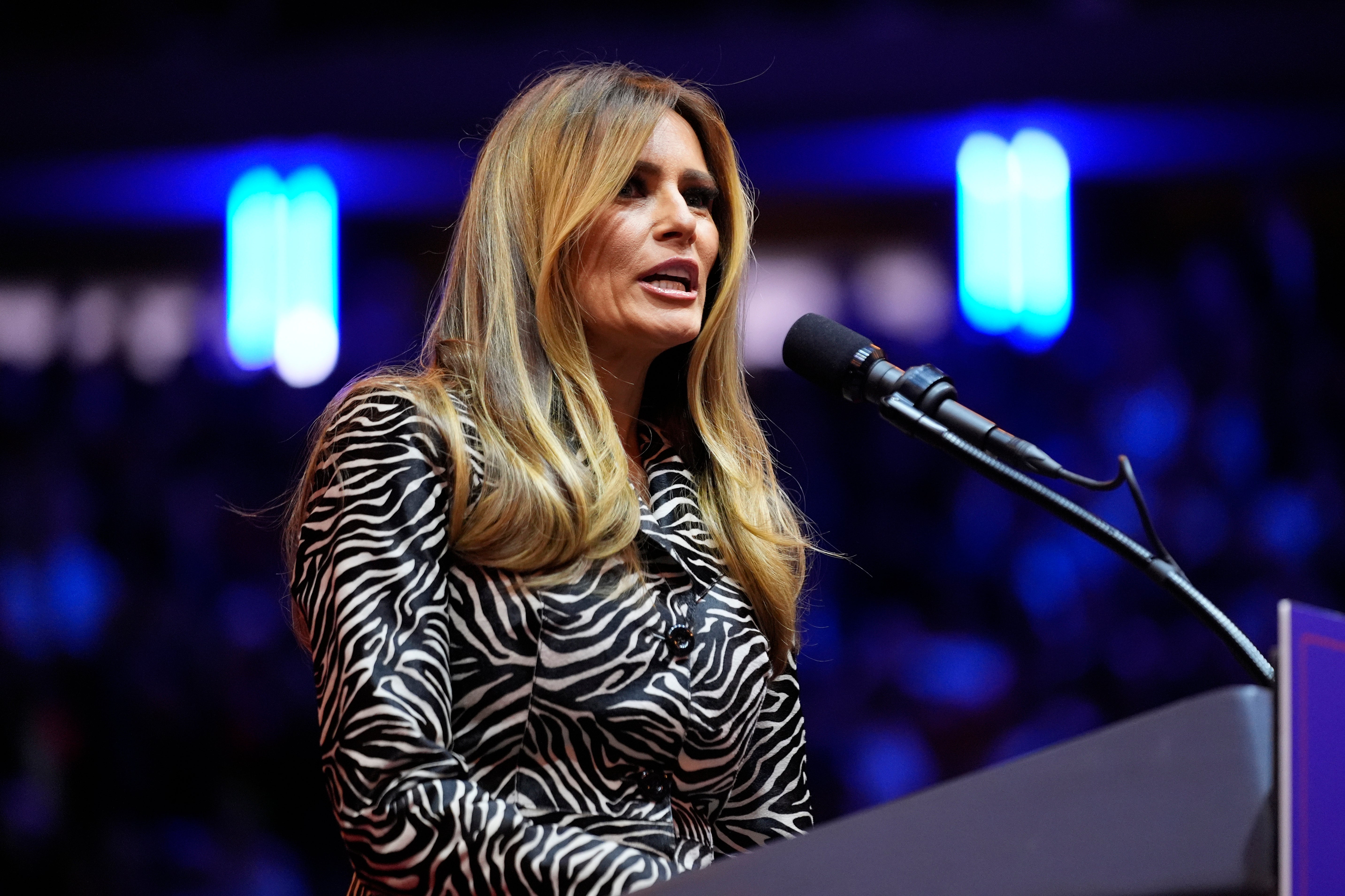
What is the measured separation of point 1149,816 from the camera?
2.23 feet

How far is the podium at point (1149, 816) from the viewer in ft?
2.19

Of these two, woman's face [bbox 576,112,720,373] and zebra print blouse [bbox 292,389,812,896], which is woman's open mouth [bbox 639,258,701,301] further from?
zebra print blouse [bbox 292,389,812,896]

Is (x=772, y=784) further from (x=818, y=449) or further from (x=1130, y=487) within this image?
(x=818, y=449)

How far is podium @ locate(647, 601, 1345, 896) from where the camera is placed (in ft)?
2.19

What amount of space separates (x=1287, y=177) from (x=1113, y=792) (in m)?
3.31

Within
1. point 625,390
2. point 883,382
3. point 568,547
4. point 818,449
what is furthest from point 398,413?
point 818,449

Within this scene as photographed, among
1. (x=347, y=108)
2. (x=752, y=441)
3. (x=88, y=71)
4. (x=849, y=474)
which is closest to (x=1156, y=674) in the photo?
(x=849, y=474)

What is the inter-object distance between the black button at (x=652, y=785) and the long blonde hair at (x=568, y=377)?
7.8 inches

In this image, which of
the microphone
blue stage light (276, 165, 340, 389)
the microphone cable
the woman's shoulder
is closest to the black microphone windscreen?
the microphone

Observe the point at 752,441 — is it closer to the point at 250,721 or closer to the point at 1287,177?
the point at 250,721

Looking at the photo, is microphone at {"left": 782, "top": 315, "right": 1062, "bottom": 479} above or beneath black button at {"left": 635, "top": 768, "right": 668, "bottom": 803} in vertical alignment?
above

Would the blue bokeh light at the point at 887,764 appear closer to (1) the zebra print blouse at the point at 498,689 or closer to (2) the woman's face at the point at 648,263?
(1) the zebra print blouse at the point at 498,689

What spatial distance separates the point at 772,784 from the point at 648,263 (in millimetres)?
557

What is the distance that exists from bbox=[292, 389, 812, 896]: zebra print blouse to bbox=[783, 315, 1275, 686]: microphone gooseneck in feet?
0.94
